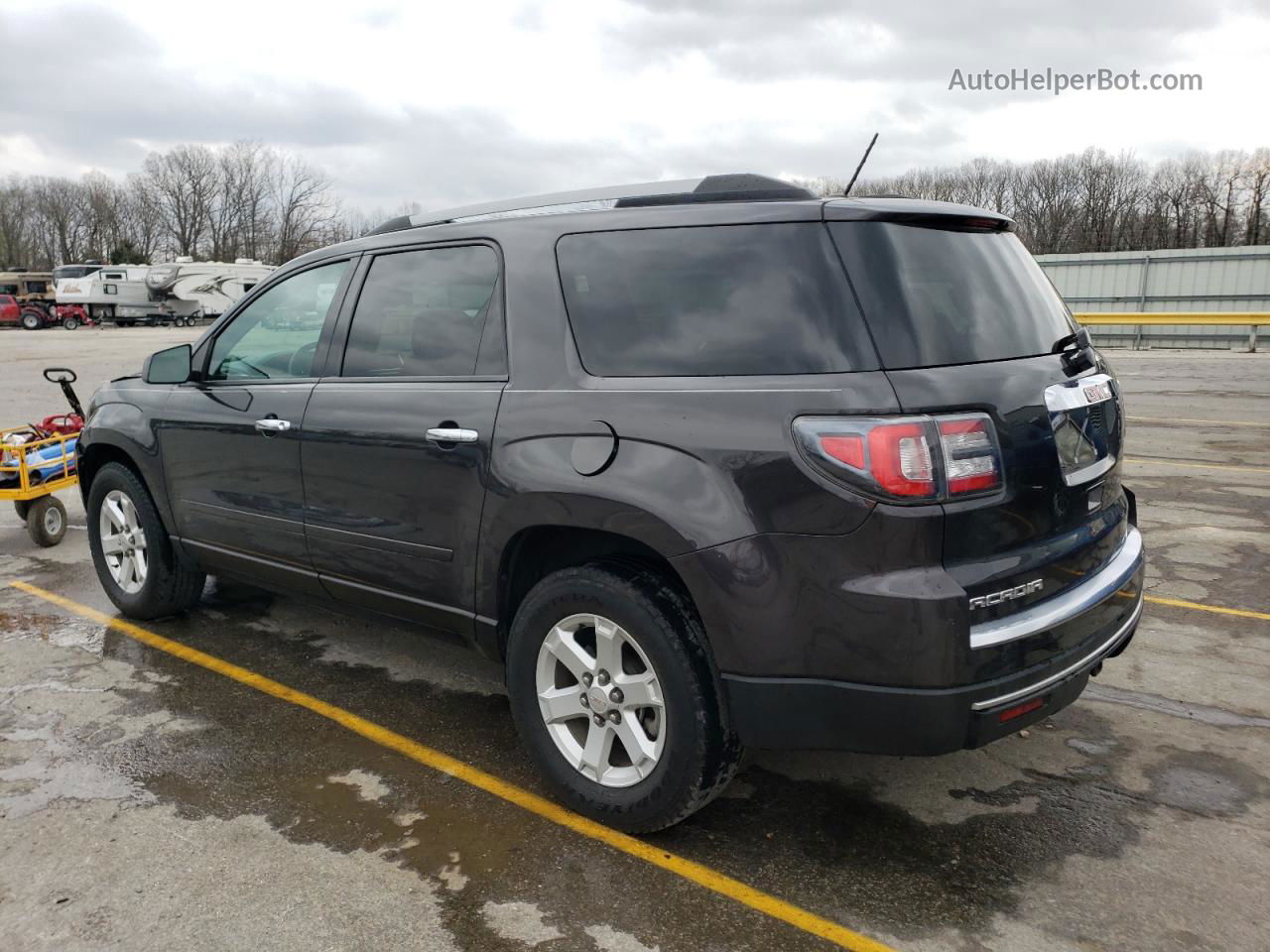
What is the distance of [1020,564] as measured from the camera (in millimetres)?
2543

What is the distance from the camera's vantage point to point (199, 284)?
49.0 metres

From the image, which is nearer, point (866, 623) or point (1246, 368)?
point (866, 623)

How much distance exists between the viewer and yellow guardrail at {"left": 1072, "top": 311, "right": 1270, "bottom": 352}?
23891 mm

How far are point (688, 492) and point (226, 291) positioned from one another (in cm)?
5295

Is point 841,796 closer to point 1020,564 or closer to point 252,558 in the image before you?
point 1020,564

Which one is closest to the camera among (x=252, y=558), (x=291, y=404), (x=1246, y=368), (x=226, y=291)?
(x=291, y=404)

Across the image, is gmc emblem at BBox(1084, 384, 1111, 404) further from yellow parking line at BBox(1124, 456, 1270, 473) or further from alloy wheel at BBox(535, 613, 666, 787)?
yellow parking line at BBox(1124, 456, 1270, 473)

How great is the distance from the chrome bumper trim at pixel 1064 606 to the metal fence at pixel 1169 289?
81.9ft

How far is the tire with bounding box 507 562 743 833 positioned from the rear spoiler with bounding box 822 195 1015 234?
44.1 inches

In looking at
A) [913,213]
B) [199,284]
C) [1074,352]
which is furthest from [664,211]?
[199,284]

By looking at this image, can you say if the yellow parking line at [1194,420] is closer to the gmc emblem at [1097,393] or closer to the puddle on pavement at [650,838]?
→ the puddle on pavement at [650,838]

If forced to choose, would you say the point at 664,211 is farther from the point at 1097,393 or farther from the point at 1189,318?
the point at 1189,318

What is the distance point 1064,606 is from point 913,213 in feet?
3.71

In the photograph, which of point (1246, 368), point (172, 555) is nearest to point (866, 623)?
point (172, 555)
